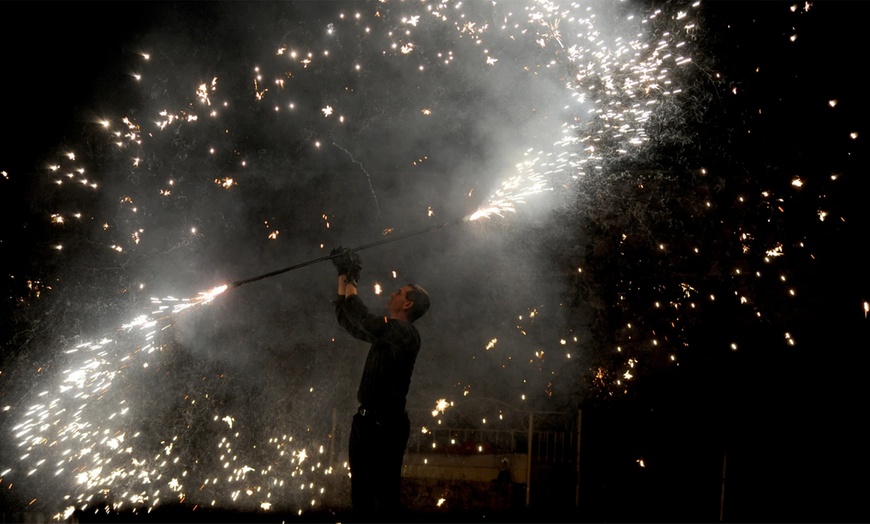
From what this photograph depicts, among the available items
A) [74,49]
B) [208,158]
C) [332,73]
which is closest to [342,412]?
[208,158]

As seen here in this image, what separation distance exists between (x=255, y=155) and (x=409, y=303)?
2458mm

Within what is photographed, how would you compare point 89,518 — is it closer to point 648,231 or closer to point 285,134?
point 285,134

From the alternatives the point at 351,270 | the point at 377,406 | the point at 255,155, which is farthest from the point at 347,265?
the point at 255,155

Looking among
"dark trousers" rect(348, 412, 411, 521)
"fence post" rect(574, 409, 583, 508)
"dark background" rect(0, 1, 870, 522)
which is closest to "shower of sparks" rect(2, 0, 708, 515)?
"dark background" rect(0, 1, 870, 522)

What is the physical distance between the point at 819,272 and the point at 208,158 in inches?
241

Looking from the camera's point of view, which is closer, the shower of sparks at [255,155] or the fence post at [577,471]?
the shower of sparks at [255,155]

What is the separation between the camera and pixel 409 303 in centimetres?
295

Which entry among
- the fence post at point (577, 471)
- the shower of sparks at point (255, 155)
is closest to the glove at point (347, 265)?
the shower of sparks at point (255, 155)

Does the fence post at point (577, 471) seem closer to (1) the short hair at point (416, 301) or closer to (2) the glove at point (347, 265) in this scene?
(1) the short hair at point (416, 301)

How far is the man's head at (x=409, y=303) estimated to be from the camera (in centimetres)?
295

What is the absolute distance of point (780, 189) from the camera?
13.7 ft

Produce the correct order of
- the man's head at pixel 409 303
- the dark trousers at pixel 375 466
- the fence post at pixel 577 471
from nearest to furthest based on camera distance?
the dark trousers at pixel 375 466
the man's head at pixel 409 303
the fence post at pixel 577 471

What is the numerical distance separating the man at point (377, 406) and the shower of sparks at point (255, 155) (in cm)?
203

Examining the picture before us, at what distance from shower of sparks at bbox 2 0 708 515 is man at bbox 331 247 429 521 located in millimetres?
2034
